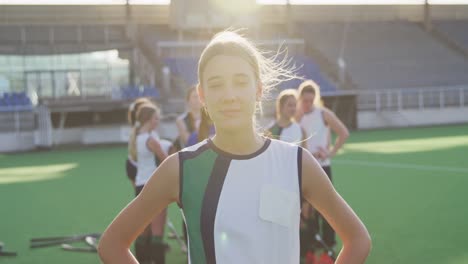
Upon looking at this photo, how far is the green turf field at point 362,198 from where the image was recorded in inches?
295

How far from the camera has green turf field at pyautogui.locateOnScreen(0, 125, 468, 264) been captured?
24.6 ft

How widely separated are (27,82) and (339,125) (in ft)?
93.4

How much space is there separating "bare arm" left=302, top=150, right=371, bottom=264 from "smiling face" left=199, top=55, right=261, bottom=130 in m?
0.24

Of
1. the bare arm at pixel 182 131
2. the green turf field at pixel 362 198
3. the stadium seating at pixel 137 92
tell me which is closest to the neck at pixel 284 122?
the bare arm at pixel 182 131

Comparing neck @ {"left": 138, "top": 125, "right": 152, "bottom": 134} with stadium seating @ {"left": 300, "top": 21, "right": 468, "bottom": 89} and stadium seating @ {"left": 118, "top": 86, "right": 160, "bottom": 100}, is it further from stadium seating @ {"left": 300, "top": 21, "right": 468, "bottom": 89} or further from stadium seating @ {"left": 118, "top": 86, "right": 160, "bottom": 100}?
A: stadium seating @ {"left": 300, "top": 21, "right": 468, "bottom": 89}

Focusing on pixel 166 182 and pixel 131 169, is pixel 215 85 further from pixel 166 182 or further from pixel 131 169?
pixel 131 169

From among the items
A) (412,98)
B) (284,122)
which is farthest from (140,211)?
(412,98)

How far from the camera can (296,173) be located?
2092mm

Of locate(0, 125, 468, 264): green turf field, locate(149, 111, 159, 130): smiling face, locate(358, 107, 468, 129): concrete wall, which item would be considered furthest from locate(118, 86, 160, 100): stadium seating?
locate(149, 111, 159, 130): smiling face

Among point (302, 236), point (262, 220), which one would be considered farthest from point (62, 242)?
point (262, 220)

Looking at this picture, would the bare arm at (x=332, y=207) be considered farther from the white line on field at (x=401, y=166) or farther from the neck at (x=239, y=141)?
the white line on field at (x=401, y=166)

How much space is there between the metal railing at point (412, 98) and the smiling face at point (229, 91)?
1169 inches

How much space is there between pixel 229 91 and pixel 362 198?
8.99 m

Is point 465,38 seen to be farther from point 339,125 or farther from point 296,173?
point 296,173
